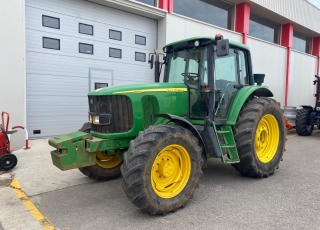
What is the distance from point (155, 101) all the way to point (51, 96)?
536 cm

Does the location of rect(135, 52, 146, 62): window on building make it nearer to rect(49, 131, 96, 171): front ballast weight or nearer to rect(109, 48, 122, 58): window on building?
rect(109, 48, 122, 58): window on building

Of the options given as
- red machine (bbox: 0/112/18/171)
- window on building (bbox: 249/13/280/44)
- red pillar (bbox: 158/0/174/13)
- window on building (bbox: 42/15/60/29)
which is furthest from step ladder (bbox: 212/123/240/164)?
window on building (bbox: 249/13/280/44)

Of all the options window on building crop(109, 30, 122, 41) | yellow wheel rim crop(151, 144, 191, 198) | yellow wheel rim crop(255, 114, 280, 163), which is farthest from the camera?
window on building crop(109, 30, 122, 41)

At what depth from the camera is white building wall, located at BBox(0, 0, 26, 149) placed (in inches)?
273

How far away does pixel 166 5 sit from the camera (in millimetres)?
9781

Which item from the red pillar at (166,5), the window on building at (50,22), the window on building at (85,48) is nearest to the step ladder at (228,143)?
the window on building at (85,48)

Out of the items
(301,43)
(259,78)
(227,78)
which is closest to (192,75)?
(227,78)

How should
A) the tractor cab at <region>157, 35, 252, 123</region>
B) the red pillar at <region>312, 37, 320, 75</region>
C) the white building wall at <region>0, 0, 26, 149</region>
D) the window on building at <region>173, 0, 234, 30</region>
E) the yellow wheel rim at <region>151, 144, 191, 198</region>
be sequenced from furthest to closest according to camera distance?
the red pillar at <region>312, 37, 320, 75</region>, the window on building at <region>173, 0, 234, 30</region>, the white building wall at <region>0, 0, 26, 149</region>, the tractor cab at <region>157, 35, 252, 123</region>, the yellow wheel rim at <region>151, 144, 191, 198</region>

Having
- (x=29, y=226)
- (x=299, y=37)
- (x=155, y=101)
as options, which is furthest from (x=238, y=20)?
(x=29, y=226)

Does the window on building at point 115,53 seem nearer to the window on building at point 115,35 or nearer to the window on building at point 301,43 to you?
A: the window on building at point 115,35

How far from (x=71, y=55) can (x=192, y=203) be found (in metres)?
6.58

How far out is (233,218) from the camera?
3242 millimetres

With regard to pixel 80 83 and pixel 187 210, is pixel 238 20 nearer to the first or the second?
pixel 80 83

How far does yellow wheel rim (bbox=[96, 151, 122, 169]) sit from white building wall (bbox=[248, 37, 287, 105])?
425 inches
